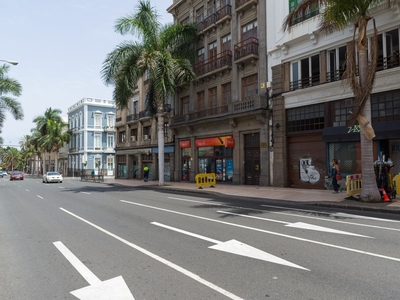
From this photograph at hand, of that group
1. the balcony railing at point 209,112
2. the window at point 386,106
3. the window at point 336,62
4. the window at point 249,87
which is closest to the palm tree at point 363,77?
the window at point 386,106

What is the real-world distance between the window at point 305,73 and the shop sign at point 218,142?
6.05 m

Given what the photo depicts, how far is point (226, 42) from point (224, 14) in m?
2.17

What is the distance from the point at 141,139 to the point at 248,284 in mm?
32467

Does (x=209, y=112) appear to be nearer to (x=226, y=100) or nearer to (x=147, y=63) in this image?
(x=226, y=100)

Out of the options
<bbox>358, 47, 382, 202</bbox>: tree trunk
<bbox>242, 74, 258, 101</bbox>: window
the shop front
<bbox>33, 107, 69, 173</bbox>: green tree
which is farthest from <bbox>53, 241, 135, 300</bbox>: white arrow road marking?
<bbox>33, 107, 69, 173</bbox>: green tree

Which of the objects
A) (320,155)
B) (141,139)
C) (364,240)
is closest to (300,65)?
(320,155)

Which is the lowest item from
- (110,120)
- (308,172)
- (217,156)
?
(308,172)

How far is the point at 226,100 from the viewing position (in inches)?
950

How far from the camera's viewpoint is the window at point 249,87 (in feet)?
71.1

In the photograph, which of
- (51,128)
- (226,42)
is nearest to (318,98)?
(226,42)

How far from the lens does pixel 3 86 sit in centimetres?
2917

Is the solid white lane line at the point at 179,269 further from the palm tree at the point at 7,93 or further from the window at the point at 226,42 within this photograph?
the palm tree at the point at 7,93

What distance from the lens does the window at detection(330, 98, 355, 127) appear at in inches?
647

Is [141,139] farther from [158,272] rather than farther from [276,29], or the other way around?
[158,272]
